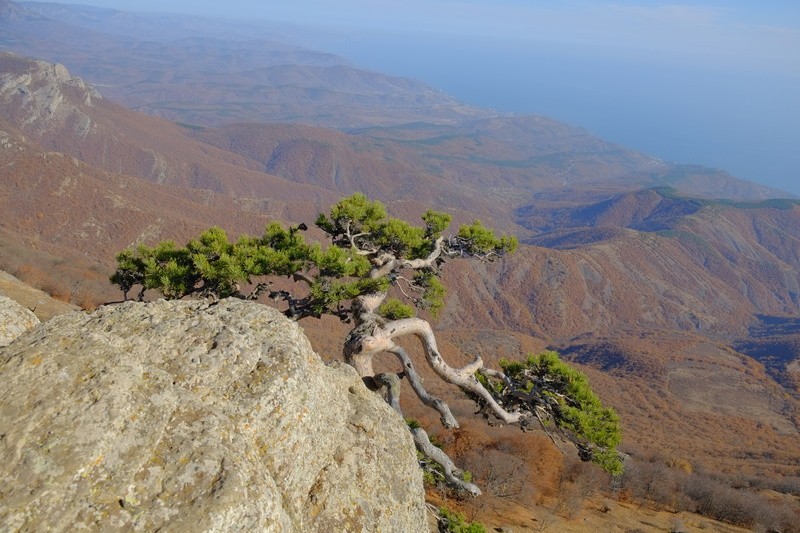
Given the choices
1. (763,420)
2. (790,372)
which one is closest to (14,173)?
(763,420)

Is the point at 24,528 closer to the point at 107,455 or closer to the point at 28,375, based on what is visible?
the point at 107,455

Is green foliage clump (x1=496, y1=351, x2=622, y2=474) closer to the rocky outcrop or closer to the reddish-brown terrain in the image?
the rocky outcrop

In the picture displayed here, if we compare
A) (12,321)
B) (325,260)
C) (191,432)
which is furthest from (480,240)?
(12,321)

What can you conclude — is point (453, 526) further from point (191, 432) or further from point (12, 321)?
point (12, 321)

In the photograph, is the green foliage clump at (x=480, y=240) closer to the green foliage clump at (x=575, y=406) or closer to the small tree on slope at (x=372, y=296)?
the small tree on slope at (x=372, y=296)

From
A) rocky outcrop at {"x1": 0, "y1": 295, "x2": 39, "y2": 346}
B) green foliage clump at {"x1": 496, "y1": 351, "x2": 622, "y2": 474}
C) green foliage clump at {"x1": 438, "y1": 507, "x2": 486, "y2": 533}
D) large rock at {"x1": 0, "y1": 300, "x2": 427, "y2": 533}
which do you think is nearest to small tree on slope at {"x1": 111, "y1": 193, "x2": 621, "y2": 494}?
green foliage clump at {"x1": 496, "y1": 351, "x2": 622, "y2": 474}

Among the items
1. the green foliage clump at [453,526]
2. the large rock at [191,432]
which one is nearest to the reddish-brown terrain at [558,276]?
the green foliage clump at [453,526]
